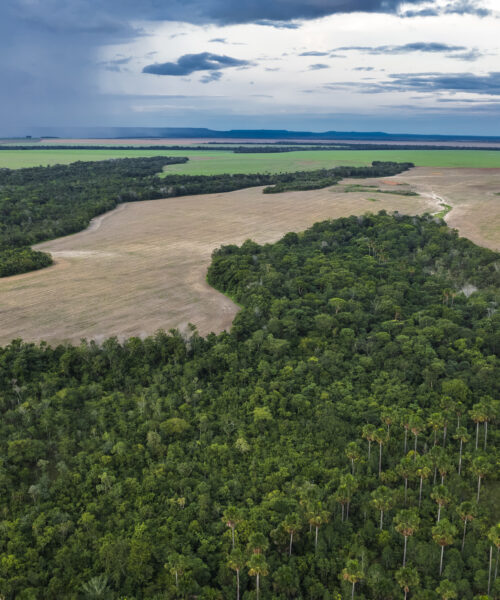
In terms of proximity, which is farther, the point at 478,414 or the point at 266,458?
the point at 478,414

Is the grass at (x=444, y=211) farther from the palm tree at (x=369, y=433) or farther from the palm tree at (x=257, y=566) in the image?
the palm tree at (x=257, y=566)

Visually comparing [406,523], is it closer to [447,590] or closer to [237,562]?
[447,590]

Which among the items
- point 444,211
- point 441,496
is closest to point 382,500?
point 441,496

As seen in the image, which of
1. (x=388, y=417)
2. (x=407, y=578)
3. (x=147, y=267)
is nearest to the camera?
(x=407, y=578)

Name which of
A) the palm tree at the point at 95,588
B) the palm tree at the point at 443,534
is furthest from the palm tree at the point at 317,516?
the palm tree at the point at 95,588

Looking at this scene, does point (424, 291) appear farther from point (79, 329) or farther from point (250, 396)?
point (79, 329)

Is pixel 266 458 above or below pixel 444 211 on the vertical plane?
below

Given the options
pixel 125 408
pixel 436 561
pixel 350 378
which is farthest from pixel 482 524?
pixel 125 408

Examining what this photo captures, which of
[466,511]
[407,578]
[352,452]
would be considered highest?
[352,452]
